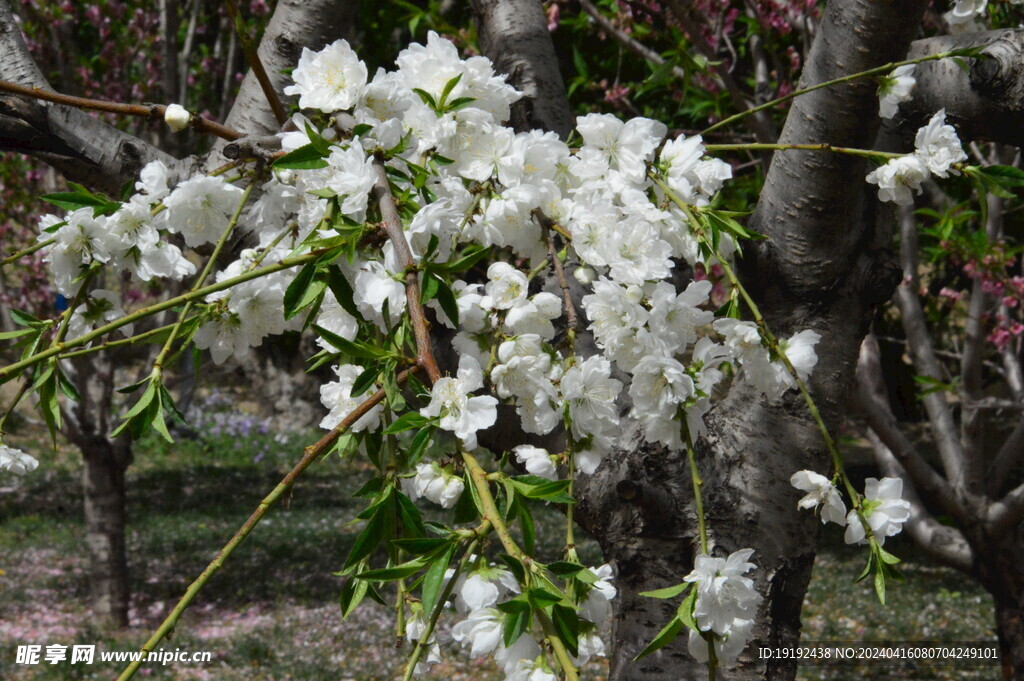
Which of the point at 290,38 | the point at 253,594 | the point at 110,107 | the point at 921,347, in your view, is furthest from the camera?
the point at 253,594

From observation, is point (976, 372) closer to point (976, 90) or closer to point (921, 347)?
point (921, 347)

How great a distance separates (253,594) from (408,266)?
5126 millimetres

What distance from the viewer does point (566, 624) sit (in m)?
0.68

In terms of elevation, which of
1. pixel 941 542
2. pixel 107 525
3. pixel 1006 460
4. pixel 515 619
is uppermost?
pixel 515 619

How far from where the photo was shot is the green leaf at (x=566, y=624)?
A: 677mm

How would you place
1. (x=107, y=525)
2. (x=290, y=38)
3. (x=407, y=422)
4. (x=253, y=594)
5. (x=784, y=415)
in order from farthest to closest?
(x=253, y=594) < (x=107, y=525) < (x=290, y=38) < (x=784, y=415) < (x=407, y=422)

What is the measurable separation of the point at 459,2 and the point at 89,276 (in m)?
6.85

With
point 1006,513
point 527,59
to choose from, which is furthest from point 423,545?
point 1006,513

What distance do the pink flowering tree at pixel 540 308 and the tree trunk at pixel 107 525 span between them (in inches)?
133

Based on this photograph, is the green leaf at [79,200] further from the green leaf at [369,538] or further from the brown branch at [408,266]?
the green leaf at [369,538]

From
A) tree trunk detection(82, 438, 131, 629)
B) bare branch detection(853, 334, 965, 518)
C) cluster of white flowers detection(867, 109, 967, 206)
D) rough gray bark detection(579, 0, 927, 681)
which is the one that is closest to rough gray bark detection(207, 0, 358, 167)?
rough gray bark detection(579, 0, 927, 681)

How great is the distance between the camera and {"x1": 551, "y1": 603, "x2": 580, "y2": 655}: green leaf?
0.68 metres

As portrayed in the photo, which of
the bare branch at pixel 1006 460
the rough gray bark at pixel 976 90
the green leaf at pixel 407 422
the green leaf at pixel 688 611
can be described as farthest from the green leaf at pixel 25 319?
the bare branch at pixel 1006 460

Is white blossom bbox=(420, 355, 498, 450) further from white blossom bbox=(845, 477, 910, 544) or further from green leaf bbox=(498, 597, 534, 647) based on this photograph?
white blossom bbox=(845, 477, 910, 544)
